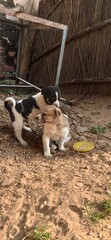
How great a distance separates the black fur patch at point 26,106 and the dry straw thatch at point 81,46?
9.02 feet

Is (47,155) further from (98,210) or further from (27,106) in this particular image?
(98,210)

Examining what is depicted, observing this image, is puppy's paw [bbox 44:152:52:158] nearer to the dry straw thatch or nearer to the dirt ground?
the dirt ground

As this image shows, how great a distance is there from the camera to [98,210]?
3223mm

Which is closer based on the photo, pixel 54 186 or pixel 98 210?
pixel 98 210

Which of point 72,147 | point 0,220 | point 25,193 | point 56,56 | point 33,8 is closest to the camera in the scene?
point 0,220

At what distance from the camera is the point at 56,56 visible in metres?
9.34

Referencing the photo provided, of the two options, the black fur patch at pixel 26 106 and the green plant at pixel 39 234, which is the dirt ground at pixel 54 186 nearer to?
the green plant at pixel 39 234

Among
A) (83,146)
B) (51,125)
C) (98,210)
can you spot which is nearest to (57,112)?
(51,125)

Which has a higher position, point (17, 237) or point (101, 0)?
point (101, 0)

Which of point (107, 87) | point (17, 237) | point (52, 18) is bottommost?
point (17, 237)

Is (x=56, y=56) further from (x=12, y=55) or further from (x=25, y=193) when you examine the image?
(x=25, y=193)

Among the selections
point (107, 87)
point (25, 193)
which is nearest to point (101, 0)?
point (107, 87)

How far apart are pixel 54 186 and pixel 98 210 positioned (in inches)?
26.8

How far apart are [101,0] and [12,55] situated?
455 centimetres
